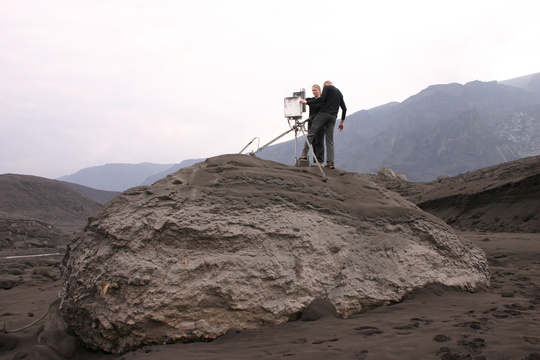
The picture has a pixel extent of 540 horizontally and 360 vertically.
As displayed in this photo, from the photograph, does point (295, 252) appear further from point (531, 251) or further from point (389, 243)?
point (531, 251)

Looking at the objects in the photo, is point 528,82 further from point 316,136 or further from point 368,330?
point 368,330

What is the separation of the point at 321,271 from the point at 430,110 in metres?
64.5

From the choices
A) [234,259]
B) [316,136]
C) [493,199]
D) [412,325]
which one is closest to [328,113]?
[316,136]

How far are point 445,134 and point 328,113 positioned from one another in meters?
54.4

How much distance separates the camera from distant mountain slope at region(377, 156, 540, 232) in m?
11.3

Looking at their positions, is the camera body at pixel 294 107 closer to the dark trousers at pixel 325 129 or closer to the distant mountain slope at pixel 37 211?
the dark trousers at pixel 325 129

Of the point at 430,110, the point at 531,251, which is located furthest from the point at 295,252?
the point at 430,110

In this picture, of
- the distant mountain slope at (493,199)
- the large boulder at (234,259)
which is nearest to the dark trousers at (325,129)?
the large boulder at (234,259)

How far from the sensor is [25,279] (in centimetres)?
899

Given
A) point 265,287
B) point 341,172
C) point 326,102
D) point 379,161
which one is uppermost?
point 379,161

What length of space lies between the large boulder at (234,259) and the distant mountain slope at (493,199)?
790 centimetres

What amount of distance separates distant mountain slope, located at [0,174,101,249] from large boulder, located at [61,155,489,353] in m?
16.7

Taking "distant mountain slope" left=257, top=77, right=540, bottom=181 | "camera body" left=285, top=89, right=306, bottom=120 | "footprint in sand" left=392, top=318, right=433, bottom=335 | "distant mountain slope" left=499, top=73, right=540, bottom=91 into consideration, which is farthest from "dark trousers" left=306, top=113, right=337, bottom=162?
"distant mountain slope" left=499, top=73, right=540, bottom=91

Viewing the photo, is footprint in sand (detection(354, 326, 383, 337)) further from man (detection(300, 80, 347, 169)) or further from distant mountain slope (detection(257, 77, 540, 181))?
distant mountain slope (detection(257, 77, 540, 181))
